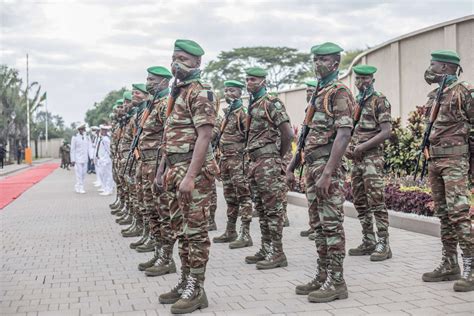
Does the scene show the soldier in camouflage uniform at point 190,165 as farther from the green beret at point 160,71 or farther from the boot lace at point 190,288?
the green beret at point 160,71

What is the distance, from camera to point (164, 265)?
19.1 ft

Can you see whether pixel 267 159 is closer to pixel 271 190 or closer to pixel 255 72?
pixel 271 190

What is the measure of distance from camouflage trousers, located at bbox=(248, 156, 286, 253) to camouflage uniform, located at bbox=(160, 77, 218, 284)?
4.66 ft

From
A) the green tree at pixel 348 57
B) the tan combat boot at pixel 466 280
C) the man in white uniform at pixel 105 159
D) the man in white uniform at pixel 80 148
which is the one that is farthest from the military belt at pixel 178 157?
the green tree at pixel 348 57

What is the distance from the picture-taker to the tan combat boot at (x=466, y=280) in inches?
190

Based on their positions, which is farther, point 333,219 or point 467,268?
point 467,268

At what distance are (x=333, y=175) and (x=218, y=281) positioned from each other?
1.68 m

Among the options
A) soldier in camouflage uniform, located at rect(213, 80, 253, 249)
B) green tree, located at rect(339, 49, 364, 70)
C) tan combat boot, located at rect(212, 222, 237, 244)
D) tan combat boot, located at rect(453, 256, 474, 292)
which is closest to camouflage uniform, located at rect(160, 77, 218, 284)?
tan combat boot, located at rect(453, 256, 474, 292)

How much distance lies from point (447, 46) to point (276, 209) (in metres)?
7.55

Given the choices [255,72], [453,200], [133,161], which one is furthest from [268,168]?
[133,161]

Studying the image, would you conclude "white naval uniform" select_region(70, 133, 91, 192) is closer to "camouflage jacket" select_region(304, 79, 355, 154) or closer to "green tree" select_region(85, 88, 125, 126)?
"camouflage jacket" select_region(304, 79, 355, 154)

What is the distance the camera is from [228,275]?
5754 mm

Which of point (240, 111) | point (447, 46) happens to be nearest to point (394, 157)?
point (447, 46)

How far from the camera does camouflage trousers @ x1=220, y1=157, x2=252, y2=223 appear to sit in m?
7.42
